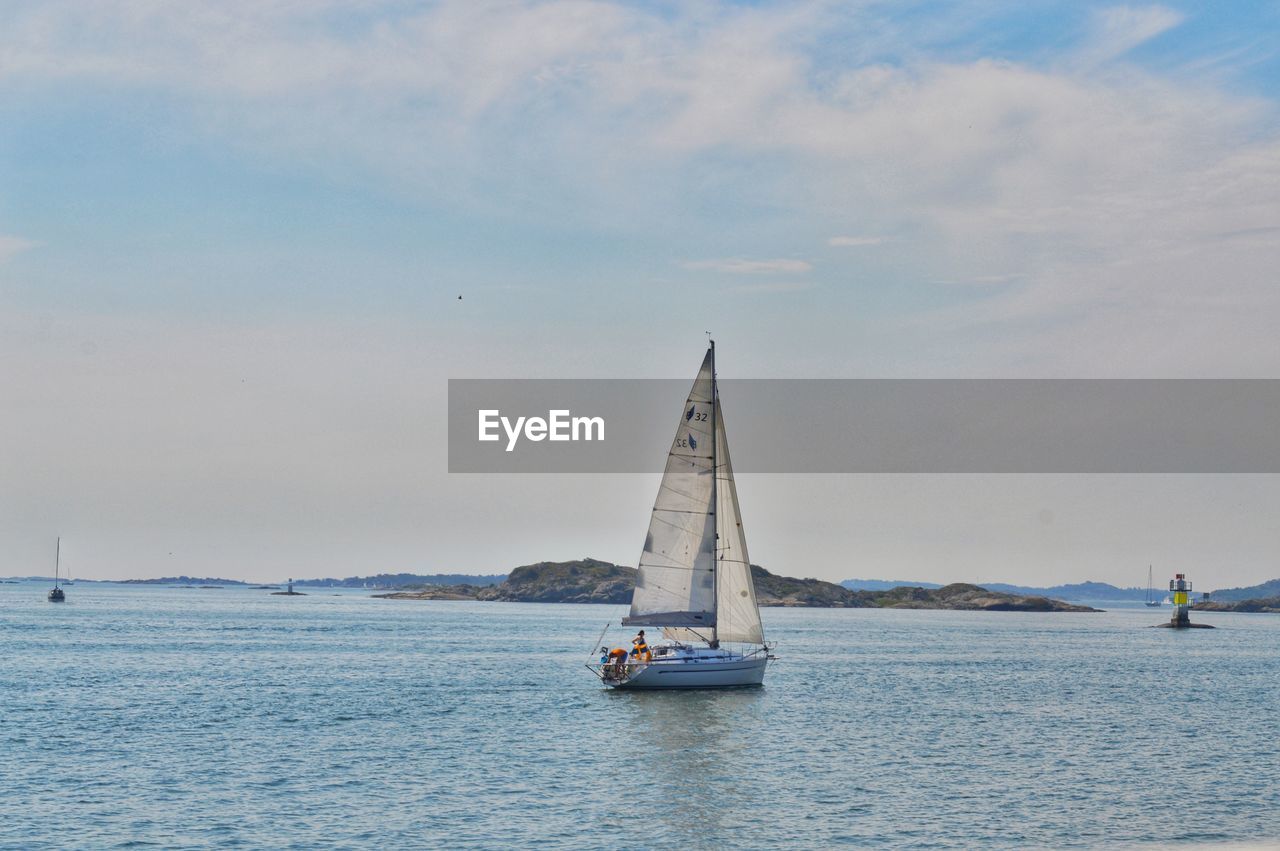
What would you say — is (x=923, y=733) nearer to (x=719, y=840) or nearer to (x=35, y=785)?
(x=719, y=840)

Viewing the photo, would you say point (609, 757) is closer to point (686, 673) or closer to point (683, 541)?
point (686, 673)

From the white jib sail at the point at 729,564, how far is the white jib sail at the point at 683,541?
94 centimetres

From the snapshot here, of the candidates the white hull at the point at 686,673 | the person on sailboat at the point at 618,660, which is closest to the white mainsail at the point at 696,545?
the white hull at the point at 686,673

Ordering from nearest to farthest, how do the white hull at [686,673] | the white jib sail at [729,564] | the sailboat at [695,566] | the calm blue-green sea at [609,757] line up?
the calm blue-green sea at [609,757], the white hull at [686,673], the sailboat at [695,566], the white jib sail at [729,564]

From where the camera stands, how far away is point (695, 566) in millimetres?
76250

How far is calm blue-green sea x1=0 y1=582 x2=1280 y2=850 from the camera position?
132 feet

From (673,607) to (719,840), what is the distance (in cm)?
3714

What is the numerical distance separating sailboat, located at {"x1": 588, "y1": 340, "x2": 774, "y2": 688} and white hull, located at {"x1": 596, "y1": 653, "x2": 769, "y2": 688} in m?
0.06

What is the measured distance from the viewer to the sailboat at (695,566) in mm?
75750

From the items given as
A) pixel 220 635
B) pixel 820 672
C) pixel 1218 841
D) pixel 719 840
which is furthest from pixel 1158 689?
pixel 220 635

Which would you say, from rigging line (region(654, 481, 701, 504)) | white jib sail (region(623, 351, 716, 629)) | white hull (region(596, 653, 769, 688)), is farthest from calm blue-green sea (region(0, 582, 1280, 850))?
rigging line (region(654, 481, 701, 504))

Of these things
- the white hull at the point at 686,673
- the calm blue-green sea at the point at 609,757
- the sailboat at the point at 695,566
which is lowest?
the calm blue-green sea at the point at 609,757

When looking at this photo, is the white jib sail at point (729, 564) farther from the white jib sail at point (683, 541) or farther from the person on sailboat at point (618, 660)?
the person on sailboat at point (618, 660)

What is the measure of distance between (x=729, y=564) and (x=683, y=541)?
11.0ft
